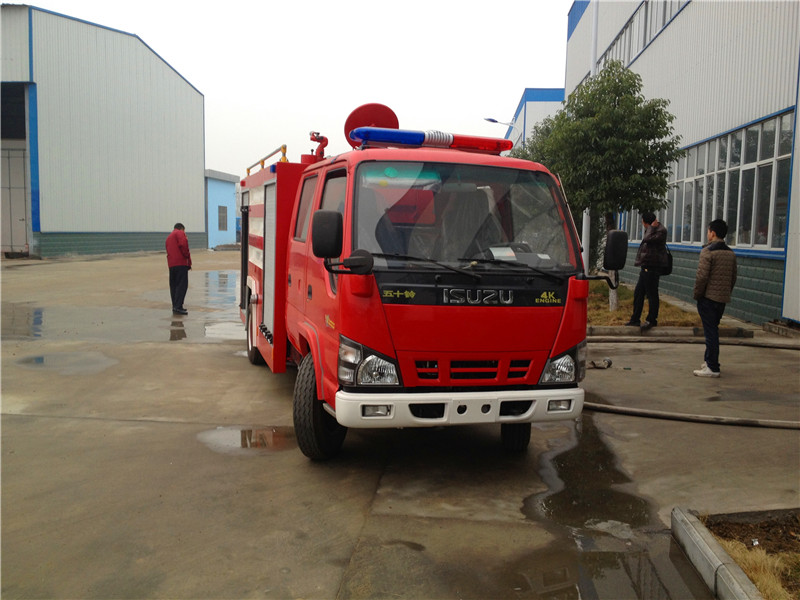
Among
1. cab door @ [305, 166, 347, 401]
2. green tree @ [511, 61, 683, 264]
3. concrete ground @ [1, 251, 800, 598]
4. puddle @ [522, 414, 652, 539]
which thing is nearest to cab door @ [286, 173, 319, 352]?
cab door @ [305, 166, 347, 401]

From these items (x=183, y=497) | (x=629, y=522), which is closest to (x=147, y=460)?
(x=183, y=497)

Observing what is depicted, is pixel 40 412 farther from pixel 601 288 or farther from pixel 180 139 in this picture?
pixel 180 139

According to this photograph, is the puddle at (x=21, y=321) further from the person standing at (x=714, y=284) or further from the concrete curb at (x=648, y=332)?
the person standing at (x=714, y=284)

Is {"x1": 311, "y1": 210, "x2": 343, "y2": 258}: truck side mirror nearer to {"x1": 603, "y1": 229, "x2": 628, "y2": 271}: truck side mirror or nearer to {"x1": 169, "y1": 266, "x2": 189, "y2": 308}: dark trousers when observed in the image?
{"x1": 603, "y1": 229, "x2": 628, "y2": 271}: truck side mirror

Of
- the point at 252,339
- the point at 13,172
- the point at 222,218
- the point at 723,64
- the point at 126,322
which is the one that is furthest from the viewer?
the point at 222,218

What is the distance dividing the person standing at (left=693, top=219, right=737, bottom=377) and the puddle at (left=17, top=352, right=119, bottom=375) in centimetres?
723

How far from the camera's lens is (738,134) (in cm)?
1454

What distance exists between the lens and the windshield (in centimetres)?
495

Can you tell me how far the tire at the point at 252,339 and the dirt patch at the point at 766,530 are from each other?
5.85 m

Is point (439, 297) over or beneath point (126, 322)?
over

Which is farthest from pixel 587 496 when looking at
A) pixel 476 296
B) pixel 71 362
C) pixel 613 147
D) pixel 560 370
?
pixel 613 147

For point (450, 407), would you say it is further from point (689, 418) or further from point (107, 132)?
point (107, 132)

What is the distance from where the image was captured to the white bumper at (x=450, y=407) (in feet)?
15.3

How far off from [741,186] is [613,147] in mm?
2877
